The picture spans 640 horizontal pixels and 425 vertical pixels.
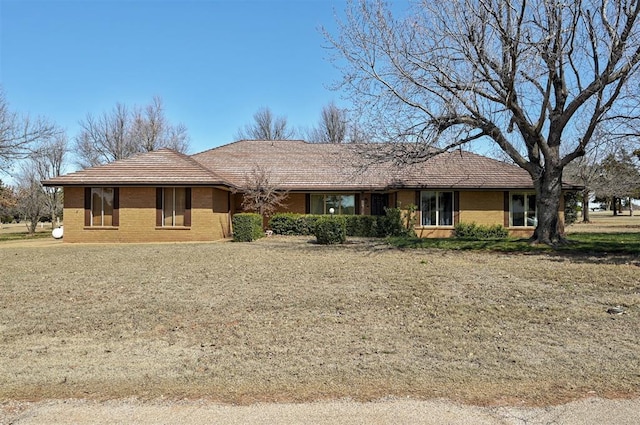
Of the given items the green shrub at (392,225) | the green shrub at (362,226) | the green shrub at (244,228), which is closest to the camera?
the green shrub at (244,228)

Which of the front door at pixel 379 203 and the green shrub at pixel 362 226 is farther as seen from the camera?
the front door at pixel 379 203

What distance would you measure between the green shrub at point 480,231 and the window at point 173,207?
12700 millimetres

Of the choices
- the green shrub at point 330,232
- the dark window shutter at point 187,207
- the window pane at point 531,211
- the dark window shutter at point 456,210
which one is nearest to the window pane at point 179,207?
the dark window shutter at point 187,207

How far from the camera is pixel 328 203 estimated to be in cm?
2519

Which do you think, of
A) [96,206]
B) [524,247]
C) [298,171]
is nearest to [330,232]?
[524,247]

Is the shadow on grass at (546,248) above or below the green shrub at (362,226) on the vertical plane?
below

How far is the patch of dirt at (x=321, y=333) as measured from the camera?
4.32 meters

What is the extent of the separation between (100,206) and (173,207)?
10.5ft

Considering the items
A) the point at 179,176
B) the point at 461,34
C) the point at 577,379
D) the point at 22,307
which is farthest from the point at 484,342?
the point at 179,176

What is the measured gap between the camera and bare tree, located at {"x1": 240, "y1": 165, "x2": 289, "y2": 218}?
22.8 meters

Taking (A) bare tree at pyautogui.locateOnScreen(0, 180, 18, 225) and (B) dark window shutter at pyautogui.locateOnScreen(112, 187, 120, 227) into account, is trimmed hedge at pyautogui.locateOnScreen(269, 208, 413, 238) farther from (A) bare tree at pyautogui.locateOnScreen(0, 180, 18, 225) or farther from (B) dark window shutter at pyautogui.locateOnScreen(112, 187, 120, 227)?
(A) bare tree at pyautogui.locateOnScreen(0, 180, 18, 225)

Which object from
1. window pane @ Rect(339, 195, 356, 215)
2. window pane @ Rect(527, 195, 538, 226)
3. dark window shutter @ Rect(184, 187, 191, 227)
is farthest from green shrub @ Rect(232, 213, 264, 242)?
window pane @ Rect(527, 195, 538, 226)

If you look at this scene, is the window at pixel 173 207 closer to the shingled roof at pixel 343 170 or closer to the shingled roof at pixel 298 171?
the shingled roof at pixel 298 171

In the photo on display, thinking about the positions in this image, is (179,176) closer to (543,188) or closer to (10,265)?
(10,265)
